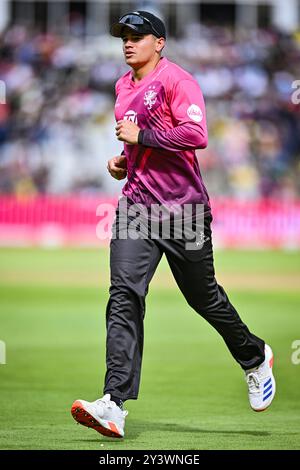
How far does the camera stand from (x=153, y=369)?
10.6 m

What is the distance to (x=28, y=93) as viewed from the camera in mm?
32625

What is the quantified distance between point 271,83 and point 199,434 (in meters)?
26.2

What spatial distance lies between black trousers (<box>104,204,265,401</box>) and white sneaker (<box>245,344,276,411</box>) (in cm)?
24

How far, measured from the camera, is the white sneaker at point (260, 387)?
7.70m

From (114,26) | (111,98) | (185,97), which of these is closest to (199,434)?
(185,97)

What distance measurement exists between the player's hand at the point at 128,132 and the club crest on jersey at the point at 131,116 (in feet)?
0.45

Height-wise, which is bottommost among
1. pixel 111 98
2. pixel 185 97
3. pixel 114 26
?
pixel 185 97

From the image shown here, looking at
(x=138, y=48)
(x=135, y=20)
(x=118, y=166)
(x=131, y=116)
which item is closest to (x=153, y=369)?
(x=118, y=166)

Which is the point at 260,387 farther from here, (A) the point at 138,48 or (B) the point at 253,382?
(A) the point at 138,48

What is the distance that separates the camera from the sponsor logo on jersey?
7.08m

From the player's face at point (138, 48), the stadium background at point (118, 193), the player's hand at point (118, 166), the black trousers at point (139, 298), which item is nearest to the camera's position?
the black trousers at point (139, 298)

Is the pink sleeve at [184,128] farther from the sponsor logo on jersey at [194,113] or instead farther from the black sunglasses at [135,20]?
the black sunglasses at [135,20]

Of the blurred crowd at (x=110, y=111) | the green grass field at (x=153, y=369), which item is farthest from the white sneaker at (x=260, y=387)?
the blurred crowd at (x=110, y=111)
